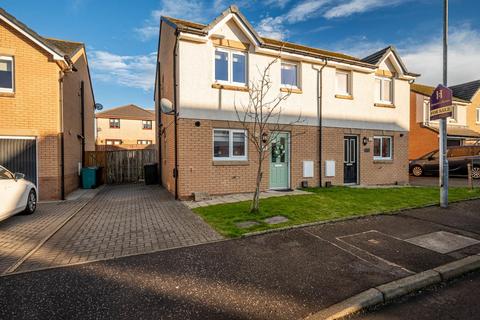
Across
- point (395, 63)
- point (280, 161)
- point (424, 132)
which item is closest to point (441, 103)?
point (280, 161)

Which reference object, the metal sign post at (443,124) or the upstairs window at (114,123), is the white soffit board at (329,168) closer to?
the metal sign post at (443,124)

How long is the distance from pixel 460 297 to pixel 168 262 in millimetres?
4163

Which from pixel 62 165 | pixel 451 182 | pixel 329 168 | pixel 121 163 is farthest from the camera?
pixel 121 163

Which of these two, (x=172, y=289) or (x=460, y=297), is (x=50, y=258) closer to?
(x=172, y=289)

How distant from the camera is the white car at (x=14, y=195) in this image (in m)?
6.15

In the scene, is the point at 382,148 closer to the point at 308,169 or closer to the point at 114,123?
the point at 308,169

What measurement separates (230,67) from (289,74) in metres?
2.94

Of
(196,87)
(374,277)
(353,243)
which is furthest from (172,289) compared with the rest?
(196,87)

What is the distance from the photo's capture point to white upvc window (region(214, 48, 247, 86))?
10023 millimetres

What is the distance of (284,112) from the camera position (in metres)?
11.0

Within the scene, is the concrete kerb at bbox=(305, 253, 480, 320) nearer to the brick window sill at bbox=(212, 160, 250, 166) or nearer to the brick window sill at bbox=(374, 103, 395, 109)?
the brick window sill at bbox=(212, 160, 250, 166)

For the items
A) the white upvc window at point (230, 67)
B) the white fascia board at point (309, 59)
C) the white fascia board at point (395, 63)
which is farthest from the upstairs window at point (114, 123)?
the white fascia board at point (395, 63)

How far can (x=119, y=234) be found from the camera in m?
5.69

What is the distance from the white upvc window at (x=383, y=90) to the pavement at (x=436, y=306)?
38.8 feet
